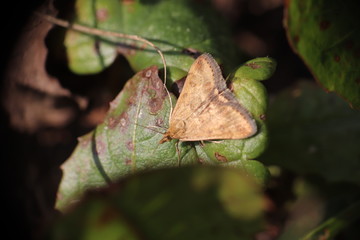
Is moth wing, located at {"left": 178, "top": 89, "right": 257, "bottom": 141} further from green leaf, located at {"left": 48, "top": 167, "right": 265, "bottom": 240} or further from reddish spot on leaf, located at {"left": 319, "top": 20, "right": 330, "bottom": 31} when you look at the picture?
green leaf, located at {"left": 48, "top": 167, "right": 265, "bottom": 240}

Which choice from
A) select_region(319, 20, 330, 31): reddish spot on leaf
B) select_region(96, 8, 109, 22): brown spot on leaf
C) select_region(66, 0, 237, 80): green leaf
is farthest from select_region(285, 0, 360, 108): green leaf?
select_region(96, 8, 109, 22): brown spot on leaf

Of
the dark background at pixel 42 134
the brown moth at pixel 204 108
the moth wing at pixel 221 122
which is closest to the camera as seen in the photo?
the moth wing at pixel 221 122

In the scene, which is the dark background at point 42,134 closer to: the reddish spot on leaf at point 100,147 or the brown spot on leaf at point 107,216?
the reddish spot on leaf at point 100,147

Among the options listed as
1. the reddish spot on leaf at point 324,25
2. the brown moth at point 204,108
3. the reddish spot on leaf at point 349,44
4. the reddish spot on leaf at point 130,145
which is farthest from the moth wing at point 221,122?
the reddish spot on leaf at point 349,44

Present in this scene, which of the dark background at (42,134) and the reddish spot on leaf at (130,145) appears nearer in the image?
the reddish spot on leaf at (130,145)

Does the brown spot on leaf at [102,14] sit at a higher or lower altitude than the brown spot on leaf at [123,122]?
higher

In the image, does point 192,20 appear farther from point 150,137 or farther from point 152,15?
point 150,137

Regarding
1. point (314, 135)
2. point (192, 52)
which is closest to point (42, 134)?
point (192, 52)

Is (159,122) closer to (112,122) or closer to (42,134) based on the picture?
(112,122)
